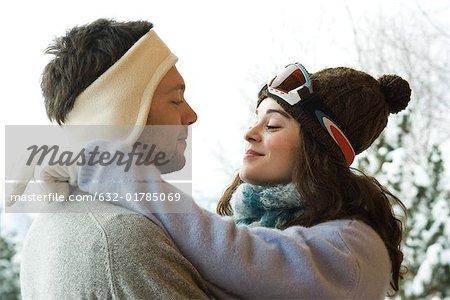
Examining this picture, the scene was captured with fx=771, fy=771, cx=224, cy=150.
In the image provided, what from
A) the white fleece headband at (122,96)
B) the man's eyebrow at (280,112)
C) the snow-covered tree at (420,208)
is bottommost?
the snow-covered tree at (420,208)

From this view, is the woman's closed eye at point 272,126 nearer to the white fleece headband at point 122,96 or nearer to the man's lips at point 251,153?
the man's lips at point 251,153

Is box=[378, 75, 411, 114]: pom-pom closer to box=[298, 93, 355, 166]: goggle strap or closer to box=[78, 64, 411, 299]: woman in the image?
box=[78, 64, 411, 299]: woman

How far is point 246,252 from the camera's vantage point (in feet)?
4.24

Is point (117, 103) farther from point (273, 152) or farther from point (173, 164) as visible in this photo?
point (273, 152)

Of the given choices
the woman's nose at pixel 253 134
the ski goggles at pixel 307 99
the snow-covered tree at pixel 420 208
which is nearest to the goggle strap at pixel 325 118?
the ski goggles at pixel 307 99

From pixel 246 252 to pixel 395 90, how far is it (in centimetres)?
61

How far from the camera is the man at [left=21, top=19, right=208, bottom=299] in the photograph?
124 cm

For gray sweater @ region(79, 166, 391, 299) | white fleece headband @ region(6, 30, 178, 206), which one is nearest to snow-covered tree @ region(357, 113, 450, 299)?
gray sweater @ region(79, 166, 391, 299)

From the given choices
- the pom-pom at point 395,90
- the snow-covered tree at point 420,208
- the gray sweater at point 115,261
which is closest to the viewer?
the gray sweater at point 115,261

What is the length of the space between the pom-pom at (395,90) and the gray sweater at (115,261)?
68 centimetres

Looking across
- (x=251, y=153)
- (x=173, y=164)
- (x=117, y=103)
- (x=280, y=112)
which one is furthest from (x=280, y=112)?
(x=117, y=103)

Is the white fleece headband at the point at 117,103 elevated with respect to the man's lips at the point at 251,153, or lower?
elevated

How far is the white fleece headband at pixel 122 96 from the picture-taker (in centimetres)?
136

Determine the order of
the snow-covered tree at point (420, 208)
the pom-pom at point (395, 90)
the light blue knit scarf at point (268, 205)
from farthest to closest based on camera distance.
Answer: the snow-covered tree at point (420, 208) → the pom-pom at point (395, 90) → the light blue knit scarf at point (268, 205)
